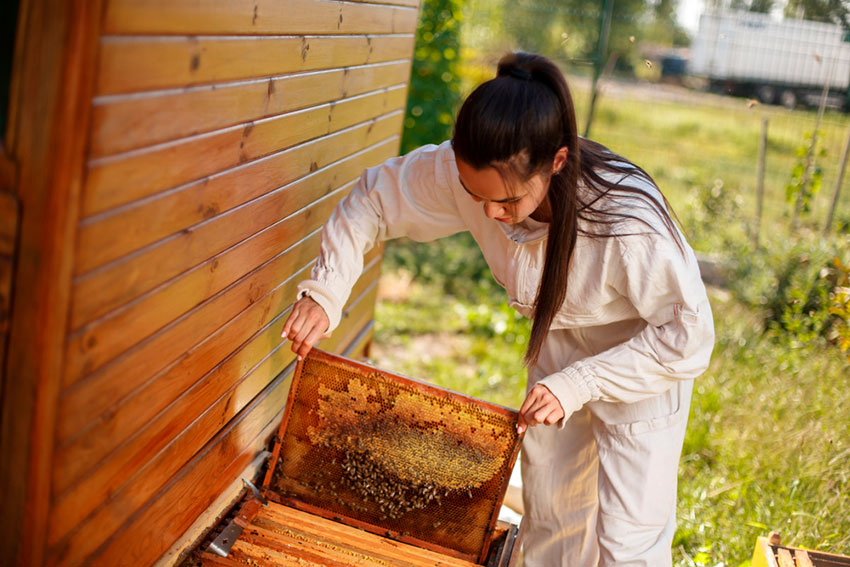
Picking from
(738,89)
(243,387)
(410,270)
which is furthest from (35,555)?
(738,89)

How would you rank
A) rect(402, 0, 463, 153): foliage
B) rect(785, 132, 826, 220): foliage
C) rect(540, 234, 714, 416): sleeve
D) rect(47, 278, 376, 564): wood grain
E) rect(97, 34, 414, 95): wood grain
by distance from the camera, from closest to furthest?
rect(97, 34, 414, 95): wood grain < rect(47, 278, 376, 564): wood grain < rect(540, 234, 714, 416): sleeve < rect(785, 132, 826, 220): foliage < rect(402, 0, 463, 153): foliage

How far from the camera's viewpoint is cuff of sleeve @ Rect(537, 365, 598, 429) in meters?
2.08

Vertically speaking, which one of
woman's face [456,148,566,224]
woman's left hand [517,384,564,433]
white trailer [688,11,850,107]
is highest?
white trailer [688,11,850,107]

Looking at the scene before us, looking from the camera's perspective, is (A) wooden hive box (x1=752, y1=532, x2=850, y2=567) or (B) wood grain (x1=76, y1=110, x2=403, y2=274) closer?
(B) wood grain (x1=76, y1=110, x2=403, y2=274)

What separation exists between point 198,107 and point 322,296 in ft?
2.29

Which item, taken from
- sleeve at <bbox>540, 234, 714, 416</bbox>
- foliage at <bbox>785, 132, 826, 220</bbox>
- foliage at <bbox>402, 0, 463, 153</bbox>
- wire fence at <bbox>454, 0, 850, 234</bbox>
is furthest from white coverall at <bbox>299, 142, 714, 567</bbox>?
foliage at <bbox>402, 0, 463, 153</bbox>

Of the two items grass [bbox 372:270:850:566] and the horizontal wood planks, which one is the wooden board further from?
grass [bbox 372:270:850:566]

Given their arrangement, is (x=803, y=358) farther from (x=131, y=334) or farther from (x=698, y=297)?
(x=131, y=334)

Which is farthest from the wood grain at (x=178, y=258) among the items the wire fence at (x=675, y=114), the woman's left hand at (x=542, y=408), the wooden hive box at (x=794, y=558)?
the wire fence at (x=675, y=114)

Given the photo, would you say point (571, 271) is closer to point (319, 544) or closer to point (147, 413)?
point (319, 544)

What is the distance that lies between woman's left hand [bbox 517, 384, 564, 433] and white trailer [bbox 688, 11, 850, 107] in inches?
224

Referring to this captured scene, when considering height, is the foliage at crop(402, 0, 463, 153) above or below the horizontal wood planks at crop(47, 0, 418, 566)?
above

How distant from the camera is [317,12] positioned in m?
2.33

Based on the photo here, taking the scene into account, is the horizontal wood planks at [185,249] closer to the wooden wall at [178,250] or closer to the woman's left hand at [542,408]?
the wooden wall at [178,250]
